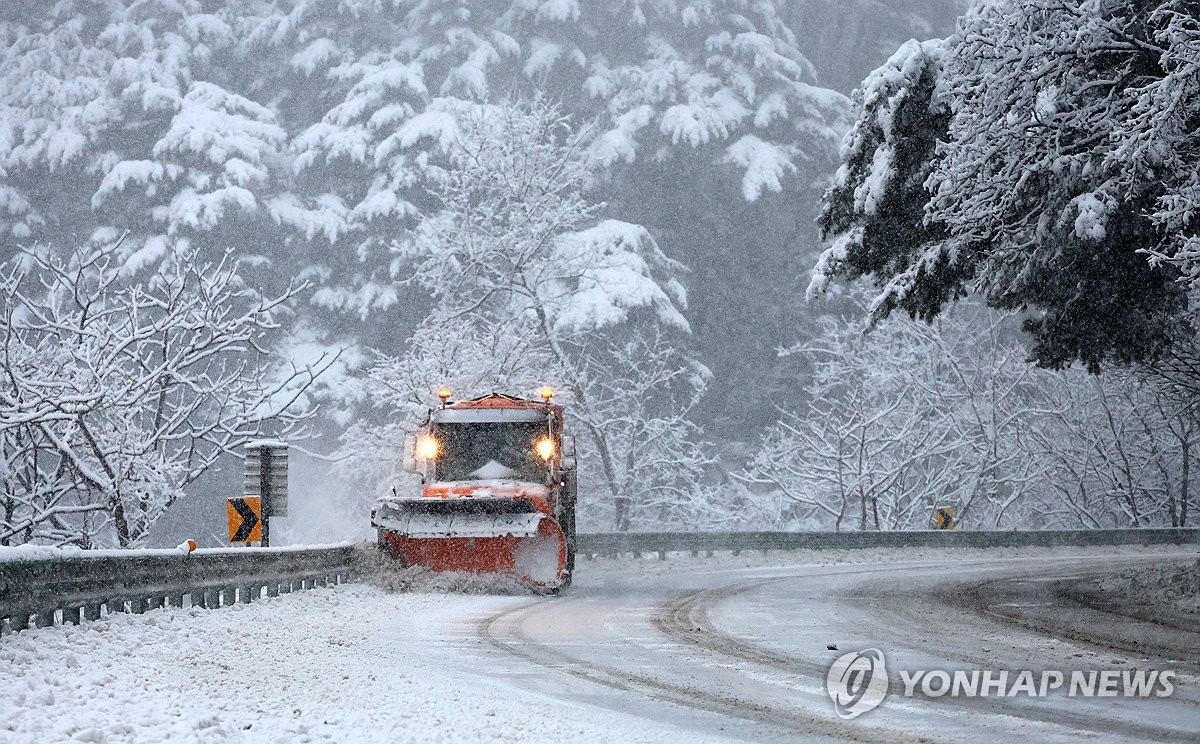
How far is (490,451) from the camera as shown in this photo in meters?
19.9

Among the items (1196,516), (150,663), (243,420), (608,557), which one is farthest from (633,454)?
(150,663)

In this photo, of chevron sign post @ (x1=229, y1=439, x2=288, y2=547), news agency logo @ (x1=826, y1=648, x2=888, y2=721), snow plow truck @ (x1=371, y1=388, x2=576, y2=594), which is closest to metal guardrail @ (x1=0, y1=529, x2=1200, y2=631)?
chevron sign post @ (x1=229, y1=439, x2=288, y2=547)

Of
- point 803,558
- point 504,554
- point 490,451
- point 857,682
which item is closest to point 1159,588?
point 504,554

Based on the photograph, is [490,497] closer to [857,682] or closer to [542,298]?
[857,682]

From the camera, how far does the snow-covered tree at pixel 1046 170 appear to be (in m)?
12.9

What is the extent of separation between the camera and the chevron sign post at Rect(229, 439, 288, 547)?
56.3ft

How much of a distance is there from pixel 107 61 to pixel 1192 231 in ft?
117

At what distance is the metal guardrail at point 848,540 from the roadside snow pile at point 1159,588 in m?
10.7

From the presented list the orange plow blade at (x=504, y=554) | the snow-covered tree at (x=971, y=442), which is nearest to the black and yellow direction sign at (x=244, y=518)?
the orange plow blade at (x=504, y=554)

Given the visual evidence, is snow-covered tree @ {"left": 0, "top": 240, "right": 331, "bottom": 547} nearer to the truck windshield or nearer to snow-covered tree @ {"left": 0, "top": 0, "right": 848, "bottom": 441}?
the truck windshield

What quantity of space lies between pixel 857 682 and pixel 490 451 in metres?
11.5

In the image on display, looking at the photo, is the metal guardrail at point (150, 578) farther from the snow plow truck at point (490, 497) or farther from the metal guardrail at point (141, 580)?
the snow plow truck at point (490, 497)

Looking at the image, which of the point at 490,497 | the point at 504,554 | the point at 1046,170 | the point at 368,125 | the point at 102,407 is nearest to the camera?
the point at 1046,170

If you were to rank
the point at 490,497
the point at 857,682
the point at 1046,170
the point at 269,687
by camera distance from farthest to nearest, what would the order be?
the point at 490,497, the point at 1046,170, the point at 857,682, the point at 269,687
